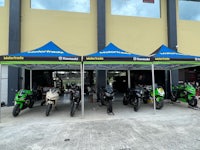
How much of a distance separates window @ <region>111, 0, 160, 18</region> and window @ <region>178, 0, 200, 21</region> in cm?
153

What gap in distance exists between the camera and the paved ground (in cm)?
274

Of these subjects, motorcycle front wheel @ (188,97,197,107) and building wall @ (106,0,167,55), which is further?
building wall @ (106,0,167,55)

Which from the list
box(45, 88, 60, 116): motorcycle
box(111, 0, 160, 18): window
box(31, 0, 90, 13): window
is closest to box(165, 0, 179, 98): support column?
box(111, 0, 160, 18): window

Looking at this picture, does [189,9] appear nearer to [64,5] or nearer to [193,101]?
[193,101]

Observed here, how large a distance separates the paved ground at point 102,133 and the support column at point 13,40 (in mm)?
2268

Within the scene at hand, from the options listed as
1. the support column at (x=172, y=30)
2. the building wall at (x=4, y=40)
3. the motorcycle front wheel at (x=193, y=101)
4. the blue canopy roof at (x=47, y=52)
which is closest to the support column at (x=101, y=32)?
the blue canopy roof at (x=47, y=52)

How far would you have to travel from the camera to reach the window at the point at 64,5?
7390 mm

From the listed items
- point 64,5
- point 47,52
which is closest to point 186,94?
point 47,52

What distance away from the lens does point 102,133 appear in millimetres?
3359

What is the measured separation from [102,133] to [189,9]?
974 centimetres

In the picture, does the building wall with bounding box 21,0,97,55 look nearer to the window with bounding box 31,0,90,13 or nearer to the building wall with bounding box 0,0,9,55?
the window with bounding box 31,0,90,13

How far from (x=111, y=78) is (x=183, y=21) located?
5691 millimetres

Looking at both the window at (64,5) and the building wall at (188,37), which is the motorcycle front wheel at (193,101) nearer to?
the building wall at (188,37)

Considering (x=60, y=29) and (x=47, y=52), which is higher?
(x=60, y=29)
